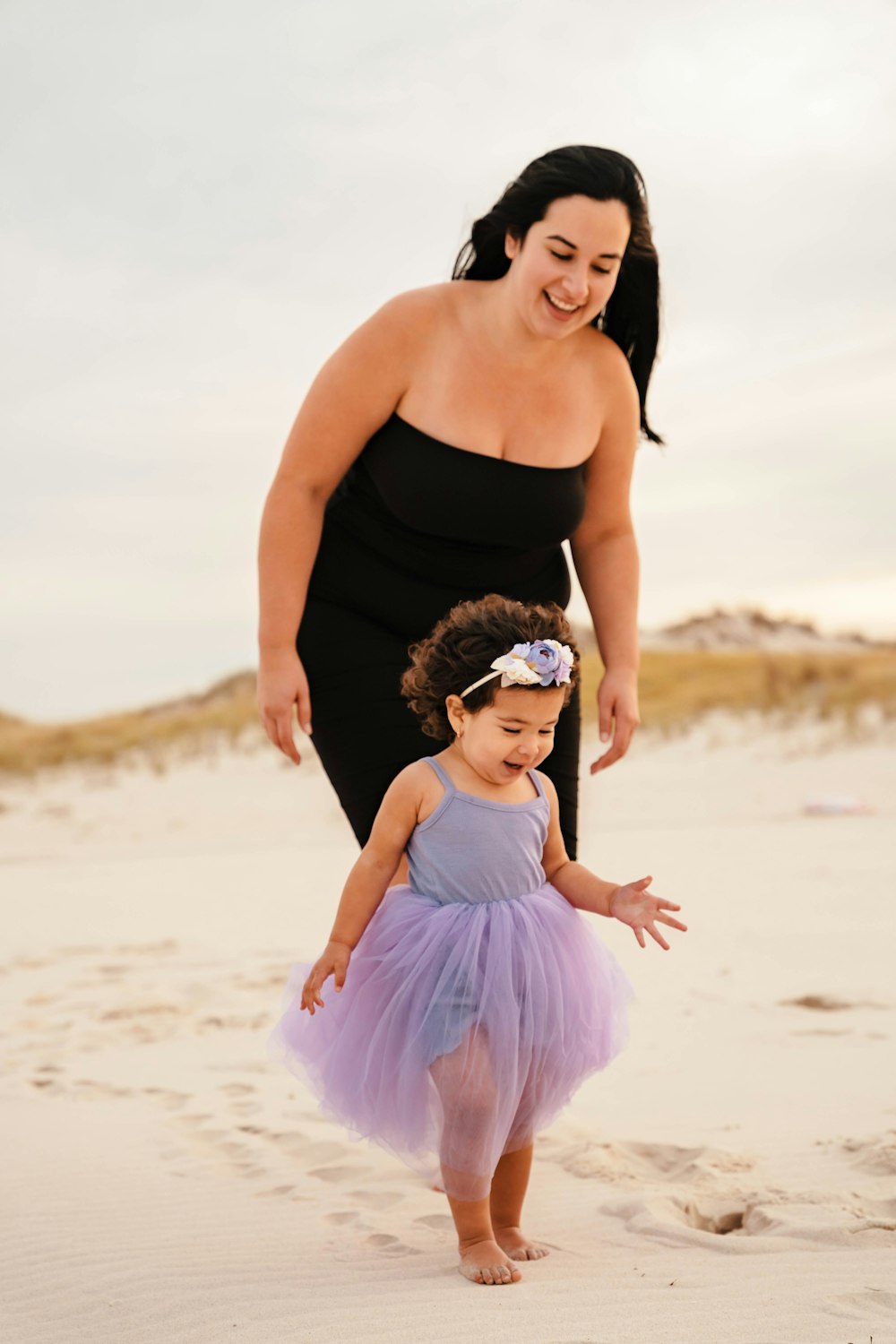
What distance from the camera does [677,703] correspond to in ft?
55.1

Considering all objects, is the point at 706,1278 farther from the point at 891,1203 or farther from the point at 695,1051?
the point at 695,1051

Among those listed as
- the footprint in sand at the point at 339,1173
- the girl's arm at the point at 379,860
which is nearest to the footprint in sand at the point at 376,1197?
the footprint in sand at the point at 339,1173

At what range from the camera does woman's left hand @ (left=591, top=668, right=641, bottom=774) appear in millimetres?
3541

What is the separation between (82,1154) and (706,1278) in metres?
1.90

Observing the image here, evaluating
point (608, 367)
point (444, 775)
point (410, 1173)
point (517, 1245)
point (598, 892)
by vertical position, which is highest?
point (608, 367)

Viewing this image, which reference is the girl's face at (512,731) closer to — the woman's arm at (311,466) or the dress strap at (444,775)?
the dress strap at (444,775)

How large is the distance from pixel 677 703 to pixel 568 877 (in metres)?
13.8

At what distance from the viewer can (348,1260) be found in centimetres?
310

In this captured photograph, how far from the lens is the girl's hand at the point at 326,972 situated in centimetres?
294

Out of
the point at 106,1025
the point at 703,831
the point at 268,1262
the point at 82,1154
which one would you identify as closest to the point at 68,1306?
the point at 268,1262

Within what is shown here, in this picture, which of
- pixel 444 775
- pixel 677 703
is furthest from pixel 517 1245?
Result: pixel 677 703

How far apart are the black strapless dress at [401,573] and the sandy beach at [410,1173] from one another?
0.91 m

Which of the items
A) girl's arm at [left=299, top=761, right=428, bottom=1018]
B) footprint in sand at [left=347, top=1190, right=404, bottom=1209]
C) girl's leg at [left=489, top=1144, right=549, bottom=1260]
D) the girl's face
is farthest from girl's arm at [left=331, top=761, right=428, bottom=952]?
footprint in sand at [left=347, top=1190, right=404, bottom=1209]

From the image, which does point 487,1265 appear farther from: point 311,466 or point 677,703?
point 677,703
